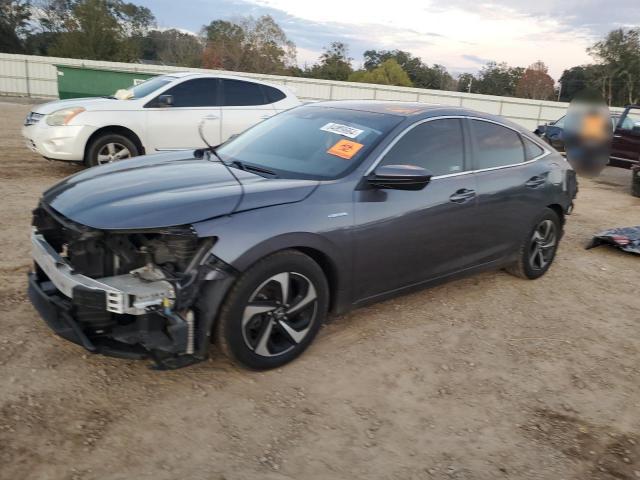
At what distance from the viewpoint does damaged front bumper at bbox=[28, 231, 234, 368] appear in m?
2.78

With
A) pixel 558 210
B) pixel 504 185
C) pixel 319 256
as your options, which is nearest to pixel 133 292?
pixel 319 256

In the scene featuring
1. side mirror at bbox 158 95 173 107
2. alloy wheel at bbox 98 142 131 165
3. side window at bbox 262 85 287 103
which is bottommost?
alloy wheel at bbox 98 142 131 165

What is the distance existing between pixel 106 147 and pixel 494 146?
549 cm

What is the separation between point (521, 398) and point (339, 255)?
142cm

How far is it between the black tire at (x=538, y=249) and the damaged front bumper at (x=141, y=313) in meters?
3.21

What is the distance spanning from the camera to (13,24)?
50.8 meters

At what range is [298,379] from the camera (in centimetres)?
329

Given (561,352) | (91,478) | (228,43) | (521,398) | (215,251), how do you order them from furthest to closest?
(228,43) < (561,352) < (521,398) < (215,251) < (91,478)

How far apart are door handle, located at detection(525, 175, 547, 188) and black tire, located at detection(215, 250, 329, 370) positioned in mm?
2439

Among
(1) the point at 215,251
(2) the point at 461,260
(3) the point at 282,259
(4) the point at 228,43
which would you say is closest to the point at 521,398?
(2) the point at 461,260

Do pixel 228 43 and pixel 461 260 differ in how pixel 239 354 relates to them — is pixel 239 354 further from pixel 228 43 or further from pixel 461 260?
pixel 228 43

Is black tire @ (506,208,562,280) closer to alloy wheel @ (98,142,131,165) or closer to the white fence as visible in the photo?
alloy wheel @ (98,142,131,165)

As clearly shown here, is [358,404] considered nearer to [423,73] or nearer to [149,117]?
[149,117]

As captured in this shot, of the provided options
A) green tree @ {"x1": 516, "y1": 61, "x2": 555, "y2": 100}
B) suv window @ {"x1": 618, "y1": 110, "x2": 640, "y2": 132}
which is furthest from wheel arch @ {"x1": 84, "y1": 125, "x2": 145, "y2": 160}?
green tree @ {"x1": 516, "y1": 61, "x2": 555, "y2": 100}
